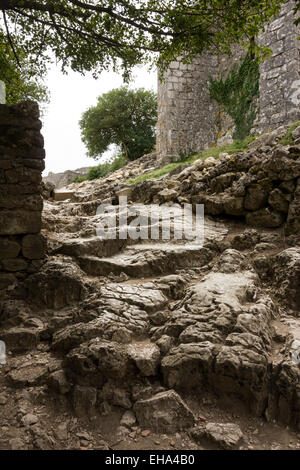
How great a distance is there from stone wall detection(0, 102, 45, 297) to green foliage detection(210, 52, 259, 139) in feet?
32.1

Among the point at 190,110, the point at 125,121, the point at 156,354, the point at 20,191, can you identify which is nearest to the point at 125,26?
the point at 20,191

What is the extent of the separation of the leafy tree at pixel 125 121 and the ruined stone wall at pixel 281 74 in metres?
12.4

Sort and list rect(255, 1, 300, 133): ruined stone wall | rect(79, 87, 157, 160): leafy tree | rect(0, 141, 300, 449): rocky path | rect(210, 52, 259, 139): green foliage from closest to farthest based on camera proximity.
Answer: rect(0, 141, 300, 449): rocky path, rect(255, 1, 300, 133): ruined stone wall, rect(210, 52, 259, 139): green foliage, rect(79, 87, 157, 160): leafy tree

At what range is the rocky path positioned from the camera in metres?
2.53

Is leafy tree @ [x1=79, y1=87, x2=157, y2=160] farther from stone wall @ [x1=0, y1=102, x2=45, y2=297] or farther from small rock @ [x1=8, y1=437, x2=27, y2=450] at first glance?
small rock @ [x1=8, y1=437, x2=27, y2=450]

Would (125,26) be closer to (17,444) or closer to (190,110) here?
(17,444)

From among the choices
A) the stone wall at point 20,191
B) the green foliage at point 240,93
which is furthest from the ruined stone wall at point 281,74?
the stone wall at point 20,191

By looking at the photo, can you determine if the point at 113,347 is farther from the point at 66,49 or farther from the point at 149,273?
the point at 66,49

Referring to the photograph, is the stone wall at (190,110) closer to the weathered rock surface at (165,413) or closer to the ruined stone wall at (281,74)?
the ruined stone wall at (281,74)

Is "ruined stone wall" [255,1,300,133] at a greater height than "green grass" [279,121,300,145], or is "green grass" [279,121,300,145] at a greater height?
"ruined stone wall" [255,1,300,133]

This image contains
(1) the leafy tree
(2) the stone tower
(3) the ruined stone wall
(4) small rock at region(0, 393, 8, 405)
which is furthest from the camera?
(1) the leafy tree

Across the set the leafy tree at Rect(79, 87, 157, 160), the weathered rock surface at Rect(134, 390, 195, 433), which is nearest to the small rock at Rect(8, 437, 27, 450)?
the weathered rock surface at Rect(134, 390, 195, 433)

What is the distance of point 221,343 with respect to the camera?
303 cm

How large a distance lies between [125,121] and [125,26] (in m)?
17.6
